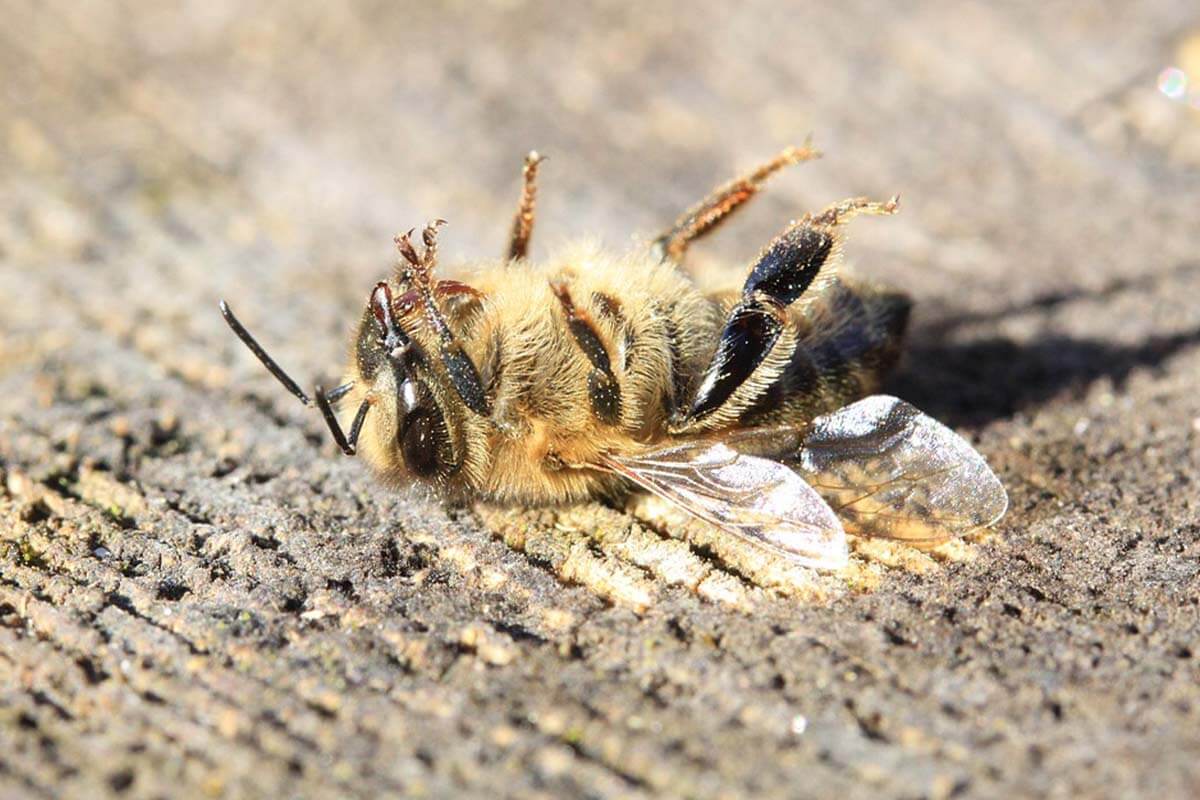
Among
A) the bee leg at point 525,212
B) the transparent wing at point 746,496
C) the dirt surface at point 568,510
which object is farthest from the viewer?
the bee leg at point 525,212

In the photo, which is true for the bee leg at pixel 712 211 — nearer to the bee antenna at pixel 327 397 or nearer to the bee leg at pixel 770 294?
the bee leg at pixel 770 294

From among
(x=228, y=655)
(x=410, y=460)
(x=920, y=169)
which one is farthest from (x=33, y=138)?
(x=920, y=169)

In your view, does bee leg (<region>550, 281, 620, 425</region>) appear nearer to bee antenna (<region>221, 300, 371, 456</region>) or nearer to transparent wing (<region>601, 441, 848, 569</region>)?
transparent wing (<region>601, 441, 848, 569</region>)

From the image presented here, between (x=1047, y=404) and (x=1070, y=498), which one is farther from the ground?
(x=1047, y=404)

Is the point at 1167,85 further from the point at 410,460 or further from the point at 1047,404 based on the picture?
the point at 410,460

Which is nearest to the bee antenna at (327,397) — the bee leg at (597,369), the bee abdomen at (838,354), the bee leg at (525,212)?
the bee leg at (597,369)

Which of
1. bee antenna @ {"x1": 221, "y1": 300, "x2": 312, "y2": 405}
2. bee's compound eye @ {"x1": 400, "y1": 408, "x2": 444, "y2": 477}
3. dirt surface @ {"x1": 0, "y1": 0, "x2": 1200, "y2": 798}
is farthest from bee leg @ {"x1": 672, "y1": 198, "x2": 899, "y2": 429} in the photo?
bee antenna @ {"x1": 221, "y1": 300, "x2": 312, "y2": 405}
